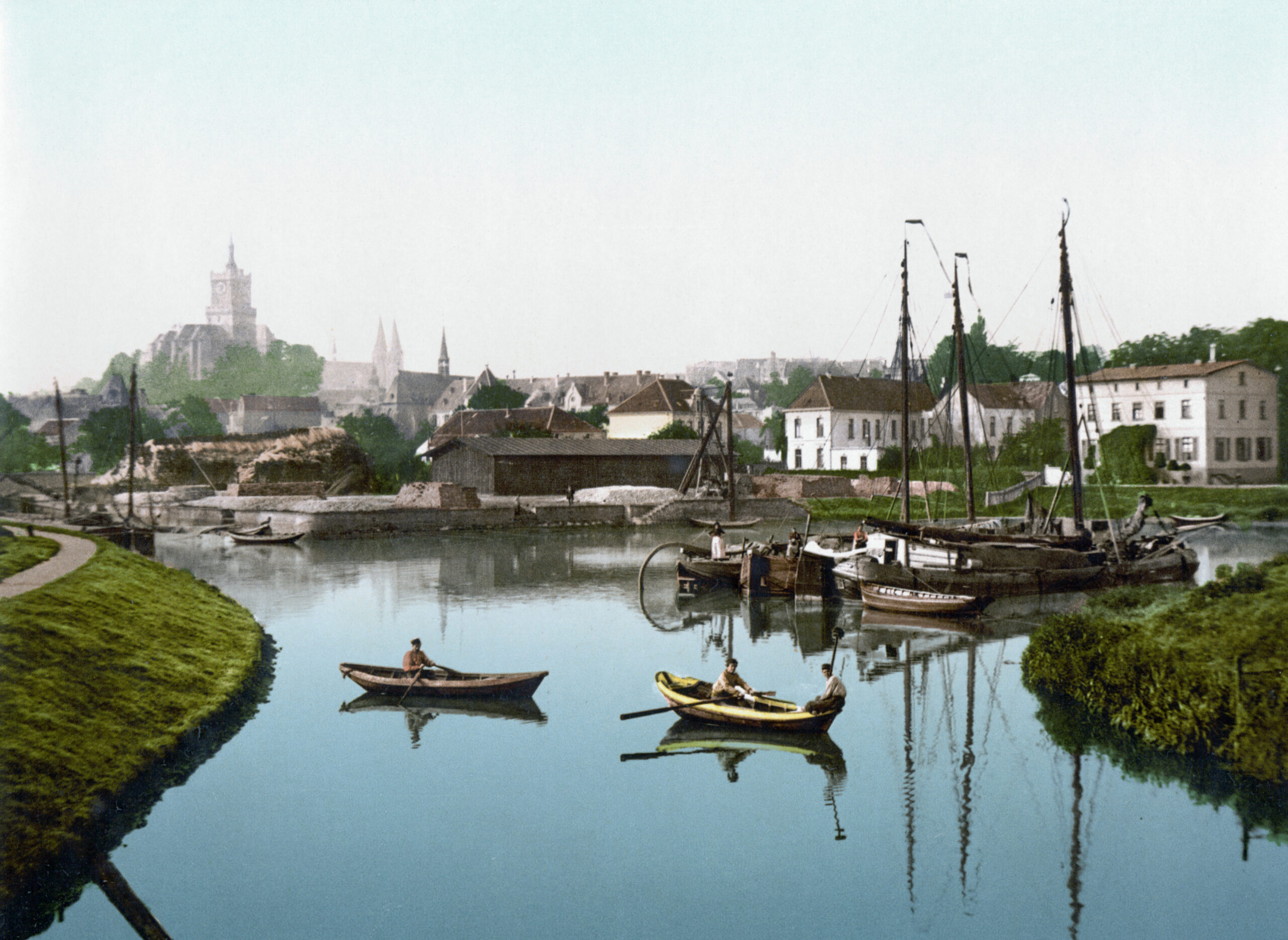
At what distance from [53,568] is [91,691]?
873 centimetres

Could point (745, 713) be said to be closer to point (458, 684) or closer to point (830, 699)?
point (830, 699)

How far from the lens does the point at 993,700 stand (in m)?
22.4

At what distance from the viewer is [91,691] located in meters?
17.5

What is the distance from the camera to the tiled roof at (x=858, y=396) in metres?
82.6

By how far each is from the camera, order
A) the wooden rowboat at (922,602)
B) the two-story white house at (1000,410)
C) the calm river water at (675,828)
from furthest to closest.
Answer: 1. the two-story white house at (1000,410)
2. the wooden rowboat at (922,602)
3. the calm river water at (675,828)

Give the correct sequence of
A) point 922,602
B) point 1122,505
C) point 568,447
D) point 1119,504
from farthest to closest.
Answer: point 568,447 < point 1119,504 < point 1122,505 < point 922,602

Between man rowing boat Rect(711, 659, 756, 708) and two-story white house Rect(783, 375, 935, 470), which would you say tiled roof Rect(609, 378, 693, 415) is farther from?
man rowing boat Rect(711, 659, 756, 708)

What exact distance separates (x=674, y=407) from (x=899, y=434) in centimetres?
2457

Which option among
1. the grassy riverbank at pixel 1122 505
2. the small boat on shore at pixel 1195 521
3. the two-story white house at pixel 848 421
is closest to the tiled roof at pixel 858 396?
the two-story white house at pixel 848 421

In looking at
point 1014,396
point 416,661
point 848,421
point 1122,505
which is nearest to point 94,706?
point 416,661

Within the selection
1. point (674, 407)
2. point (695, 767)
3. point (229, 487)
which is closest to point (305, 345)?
point (674, 407)

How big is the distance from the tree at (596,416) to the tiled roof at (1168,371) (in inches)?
1915

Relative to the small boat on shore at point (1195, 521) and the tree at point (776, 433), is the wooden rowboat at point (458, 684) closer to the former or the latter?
the small boat on shore at point (1195, 521)

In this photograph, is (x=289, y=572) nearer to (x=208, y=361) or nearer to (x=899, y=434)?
(x=899, y=434)
